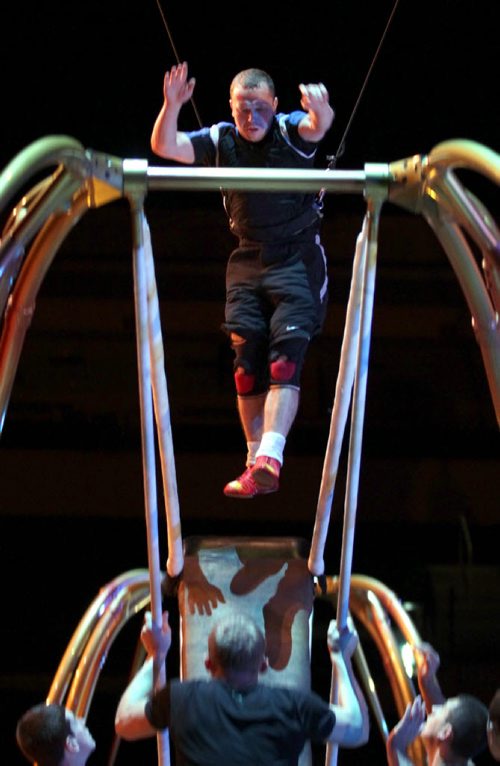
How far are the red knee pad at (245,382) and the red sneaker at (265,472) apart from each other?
281mm

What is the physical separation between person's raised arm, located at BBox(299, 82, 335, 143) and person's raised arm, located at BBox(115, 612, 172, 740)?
1.32m

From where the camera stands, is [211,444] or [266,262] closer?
[266,262]

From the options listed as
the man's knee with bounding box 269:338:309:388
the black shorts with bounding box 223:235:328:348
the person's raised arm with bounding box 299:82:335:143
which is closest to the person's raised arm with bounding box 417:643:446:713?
the man's knee with bounding box 269:338:309:388

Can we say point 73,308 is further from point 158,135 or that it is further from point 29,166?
point 29,166

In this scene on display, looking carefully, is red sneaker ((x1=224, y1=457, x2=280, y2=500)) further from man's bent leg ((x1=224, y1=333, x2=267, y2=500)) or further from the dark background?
the dark background

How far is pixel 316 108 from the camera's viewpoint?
307 cm

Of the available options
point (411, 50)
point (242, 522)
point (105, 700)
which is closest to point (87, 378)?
point (242, 522)

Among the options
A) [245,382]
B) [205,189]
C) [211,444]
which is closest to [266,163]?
[205,189]

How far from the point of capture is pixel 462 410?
22.8 ft

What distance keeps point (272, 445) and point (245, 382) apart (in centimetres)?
26

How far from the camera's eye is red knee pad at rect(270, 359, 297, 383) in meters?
3.30

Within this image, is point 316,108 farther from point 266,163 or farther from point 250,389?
point 250,389

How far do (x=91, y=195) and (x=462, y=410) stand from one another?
14.6ft

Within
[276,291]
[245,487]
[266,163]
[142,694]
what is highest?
[266,163]
